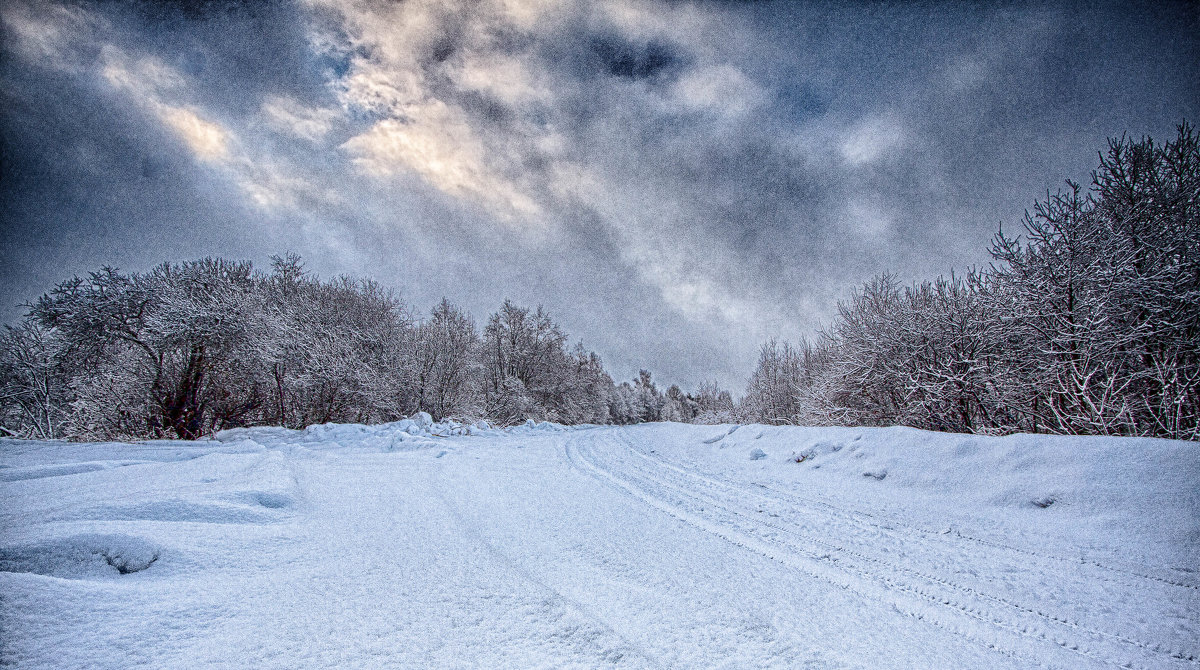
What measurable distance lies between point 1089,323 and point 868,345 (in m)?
4.62

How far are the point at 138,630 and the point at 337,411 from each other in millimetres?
12685

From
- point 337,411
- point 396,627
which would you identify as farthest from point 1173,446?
point 337,411

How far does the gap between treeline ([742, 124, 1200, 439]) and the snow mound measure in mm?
9295

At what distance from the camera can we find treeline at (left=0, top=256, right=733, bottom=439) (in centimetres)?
882

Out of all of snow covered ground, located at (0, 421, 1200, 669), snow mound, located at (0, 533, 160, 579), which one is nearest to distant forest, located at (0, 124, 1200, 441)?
snow covered ground, located at (0, 421, 1200, 669)

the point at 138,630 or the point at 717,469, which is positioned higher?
the point at 138,630

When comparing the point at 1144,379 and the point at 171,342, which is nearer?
the point at 1144,379

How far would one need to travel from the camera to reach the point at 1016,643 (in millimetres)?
1553

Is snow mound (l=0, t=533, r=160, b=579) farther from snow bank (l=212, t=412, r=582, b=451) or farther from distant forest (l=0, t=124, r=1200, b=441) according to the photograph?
distant forest (l=0, t=124, r=1200, b=441)

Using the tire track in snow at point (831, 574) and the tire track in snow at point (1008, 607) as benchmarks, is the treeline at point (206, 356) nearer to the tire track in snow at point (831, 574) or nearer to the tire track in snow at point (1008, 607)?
the tire track in snow at point (831, 574)

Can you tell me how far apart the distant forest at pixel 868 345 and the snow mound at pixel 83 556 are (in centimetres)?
951

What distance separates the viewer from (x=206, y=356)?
9383 millimetres

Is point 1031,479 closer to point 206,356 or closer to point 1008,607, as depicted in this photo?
point 1008,607

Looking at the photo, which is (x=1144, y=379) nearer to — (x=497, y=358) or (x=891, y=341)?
(x=891, y=341)
